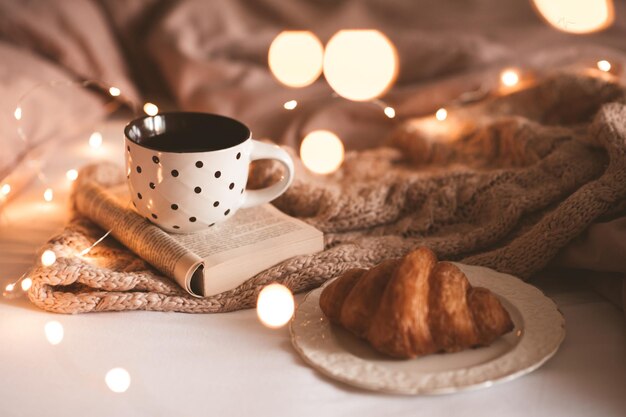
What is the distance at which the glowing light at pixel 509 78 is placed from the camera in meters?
1.16

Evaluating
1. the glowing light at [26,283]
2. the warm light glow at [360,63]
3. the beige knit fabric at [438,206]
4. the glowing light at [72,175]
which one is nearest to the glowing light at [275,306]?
the beige knit fabric at [438,206]

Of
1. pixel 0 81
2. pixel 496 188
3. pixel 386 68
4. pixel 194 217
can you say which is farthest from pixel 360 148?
pixel 0 81

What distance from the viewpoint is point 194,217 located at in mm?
735

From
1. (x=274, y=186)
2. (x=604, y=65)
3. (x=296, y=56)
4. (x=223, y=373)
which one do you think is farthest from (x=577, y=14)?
(x=223, y=373)

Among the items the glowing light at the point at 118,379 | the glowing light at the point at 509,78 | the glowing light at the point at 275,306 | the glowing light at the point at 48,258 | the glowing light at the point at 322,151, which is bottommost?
the glowing light at the point at 118,379

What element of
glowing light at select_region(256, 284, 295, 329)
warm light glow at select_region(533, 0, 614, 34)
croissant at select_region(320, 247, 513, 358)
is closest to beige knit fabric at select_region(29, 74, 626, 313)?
glowing light at select_region(256, 284, 295, 329)

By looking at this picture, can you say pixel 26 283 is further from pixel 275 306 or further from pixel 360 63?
pixel 360 63

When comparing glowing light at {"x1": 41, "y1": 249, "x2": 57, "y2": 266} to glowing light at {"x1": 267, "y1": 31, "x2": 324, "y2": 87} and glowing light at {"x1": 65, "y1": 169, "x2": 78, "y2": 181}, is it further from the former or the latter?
glowing light at {"x1": 267, "y1": 31, "x2": 324, "y2": 87}

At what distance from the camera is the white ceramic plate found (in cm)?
56

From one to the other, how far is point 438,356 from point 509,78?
701 mm

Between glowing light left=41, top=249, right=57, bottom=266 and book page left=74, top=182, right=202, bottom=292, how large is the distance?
8 centimetres

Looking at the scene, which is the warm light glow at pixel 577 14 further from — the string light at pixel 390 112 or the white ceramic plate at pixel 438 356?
the white ceramic plate at pixel 438 356

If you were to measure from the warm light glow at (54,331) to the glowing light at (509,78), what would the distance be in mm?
816

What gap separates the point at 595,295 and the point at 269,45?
2.45 ft
